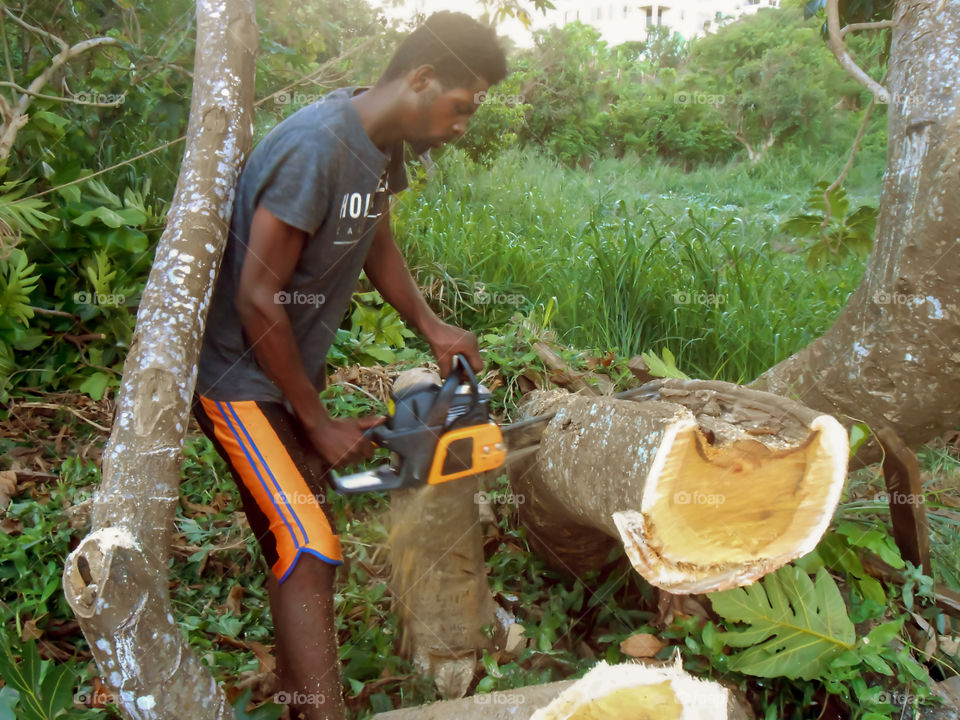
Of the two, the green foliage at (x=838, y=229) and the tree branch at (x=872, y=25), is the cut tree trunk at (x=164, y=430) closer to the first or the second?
the tree branch at (x=872, y=25)

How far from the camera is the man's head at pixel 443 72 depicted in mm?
1818

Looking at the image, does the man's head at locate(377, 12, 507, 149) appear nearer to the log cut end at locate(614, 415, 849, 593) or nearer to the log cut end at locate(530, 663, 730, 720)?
the log cut end at locate(614, 415, 849, 593)

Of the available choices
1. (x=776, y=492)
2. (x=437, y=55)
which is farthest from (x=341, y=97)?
(x=776, y=492)

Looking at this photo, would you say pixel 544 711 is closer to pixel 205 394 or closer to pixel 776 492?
pixel 776 492

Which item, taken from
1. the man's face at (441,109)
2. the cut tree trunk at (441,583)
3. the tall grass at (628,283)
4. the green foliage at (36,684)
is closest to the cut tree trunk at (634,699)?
the cut tree trunk at (441,583)

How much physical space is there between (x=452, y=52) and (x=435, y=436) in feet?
3.12

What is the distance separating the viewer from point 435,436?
1.86 meters

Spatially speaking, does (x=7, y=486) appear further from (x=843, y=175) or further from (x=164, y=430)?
(x=843, y=175)

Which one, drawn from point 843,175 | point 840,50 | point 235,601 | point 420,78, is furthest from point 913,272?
point 235,601

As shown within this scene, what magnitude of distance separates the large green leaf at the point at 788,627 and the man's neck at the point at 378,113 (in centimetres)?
148

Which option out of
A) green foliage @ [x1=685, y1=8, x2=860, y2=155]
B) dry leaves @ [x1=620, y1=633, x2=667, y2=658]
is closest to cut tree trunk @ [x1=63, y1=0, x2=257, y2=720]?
dry leaves @ [x1=620, y1=633, x2=667, y2=658]

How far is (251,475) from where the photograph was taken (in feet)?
6.20

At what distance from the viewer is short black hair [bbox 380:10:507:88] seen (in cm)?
182

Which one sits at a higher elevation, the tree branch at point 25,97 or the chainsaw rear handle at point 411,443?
the tree branch at point 25,97
